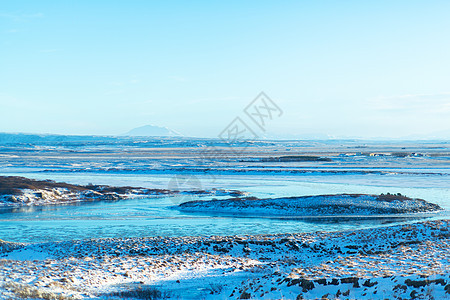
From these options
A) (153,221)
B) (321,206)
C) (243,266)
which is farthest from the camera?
(321,206)

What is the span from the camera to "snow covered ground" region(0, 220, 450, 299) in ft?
36.2

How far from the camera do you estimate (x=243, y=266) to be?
15141 millimetres

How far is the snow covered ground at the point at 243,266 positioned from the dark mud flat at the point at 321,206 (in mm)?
7840

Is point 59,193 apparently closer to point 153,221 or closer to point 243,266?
point 153,221

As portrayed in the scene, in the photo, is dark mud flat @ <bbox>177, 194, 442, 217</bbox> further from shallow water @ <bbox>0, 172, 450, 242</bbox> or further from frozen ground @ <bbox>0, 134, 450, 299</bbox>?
frozen ground @ <bbox>0, 134, 450, 299</bbox>

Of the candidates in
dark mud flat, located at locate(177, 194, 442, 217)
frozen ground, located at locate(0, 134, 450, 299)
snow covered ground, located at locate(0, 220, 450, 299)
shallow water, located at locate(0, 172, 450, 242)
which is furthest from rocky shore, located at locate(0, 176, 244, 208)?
snow covered ground, located at locate(0, 220, 450, 299)

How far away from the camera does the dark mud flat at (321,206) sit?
28000 millimetres

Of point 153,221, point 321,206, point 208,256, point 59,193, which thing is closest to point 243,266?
point 208,256

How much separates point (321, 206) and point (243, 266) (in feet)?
48.9

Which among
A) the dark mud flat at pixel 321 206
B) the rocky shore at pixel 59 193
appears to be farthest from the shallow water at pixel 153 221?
the rocky shore at pixel 59 193

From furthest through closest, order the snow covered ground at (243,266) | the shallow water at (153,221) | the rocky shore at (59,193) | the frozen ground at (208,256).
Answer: the rocky shore at (59,193) → the shallow water at (153,221) → the frozen ground at (208,256) → the snow covered ground at (243,266)

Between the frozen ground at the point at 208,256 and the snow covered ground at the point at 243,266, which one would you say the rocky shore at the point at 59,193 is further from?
the snow covered ground at the point at 243,266

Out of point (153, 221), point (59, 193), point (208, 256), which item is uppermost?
point (59, 193)

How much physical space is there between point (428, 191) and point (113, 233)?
27802 millimetres
